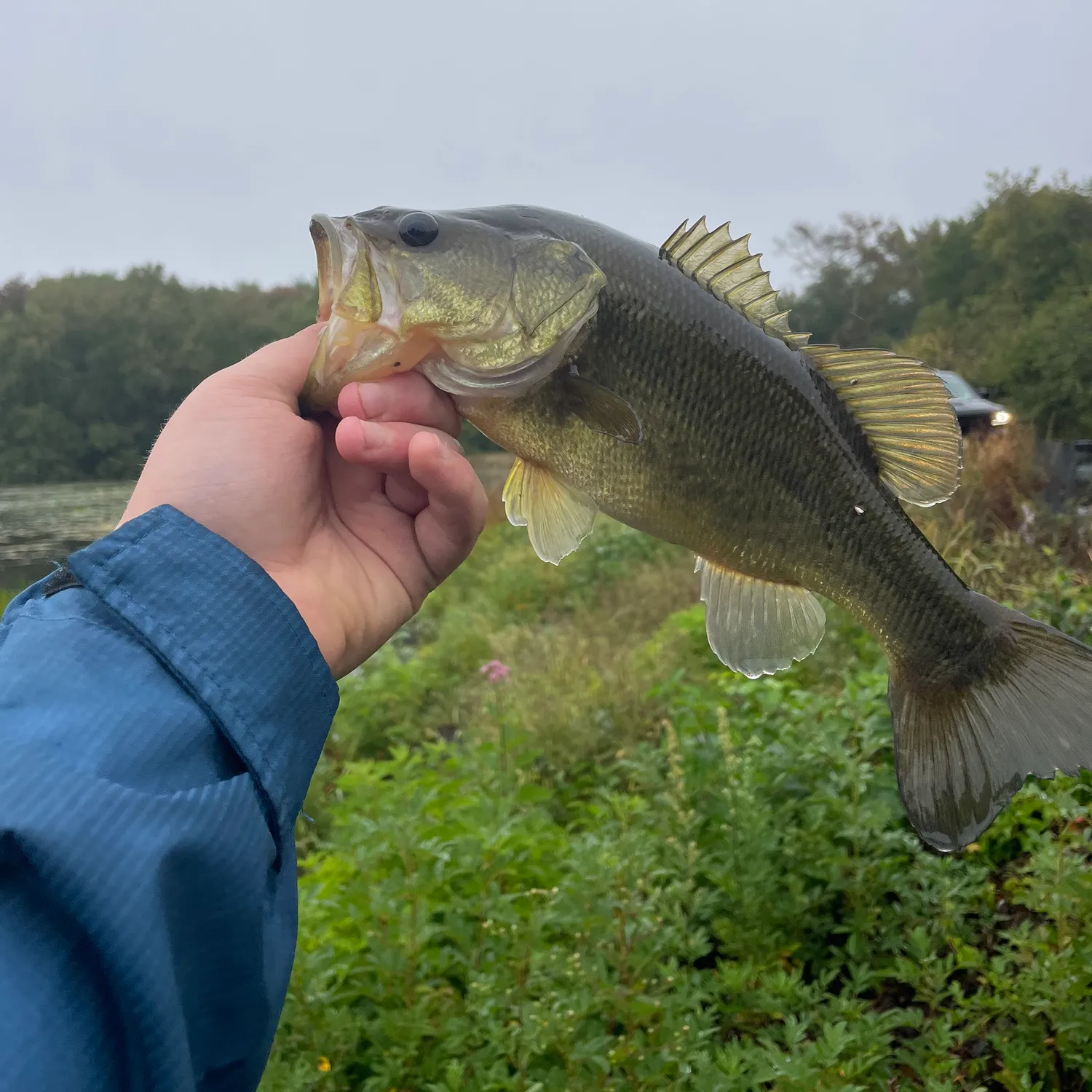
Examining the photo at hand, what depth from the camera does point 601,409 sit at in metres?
1.60

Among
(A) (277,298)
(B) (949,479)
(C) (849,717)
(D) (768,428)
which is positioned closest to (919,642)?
(B) (949,479)

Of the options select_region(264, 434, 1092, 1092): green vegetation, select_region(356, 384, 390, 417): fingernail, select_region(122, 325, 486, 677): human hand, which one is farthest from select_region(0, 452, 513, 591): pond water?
select_region(356, 384, 390, 417): fingernail

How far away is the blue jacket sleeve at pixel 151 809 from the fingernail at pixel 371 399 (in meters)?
0.41

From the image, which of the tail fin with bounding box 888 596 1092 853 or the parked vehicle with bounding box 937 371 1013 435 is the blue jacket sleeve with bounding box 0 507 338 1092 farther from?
the parked vehicle with bounding box 937 371 1013 435

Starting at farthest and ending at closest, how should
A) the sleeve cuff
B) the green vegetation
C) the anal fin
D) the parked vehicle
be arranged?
1. the parked vehicle
2. the green vegetation
3. the anal fin
4. the sleeve cuff

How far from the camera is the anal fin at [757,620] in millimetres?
1711

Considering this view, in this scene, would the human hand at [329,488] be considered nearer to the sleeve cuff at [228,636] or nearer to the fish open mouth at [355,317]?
the fish open mouth at [355,317]

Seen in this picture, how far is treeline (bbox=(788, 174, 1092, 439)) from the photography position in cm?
1064

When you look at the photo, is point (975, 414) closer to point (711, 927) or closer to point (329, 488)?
point (711, 927)

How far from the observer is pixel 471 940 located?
2404 mm

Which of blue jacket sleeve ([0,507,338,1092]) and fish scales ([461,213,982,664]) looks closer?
blue jacket sleeve ([0,507,338,1092])

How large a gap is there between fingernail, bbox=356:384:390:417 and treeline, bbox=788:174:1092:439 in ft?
29.7

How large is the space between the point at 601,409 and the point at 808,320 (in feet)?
43.7

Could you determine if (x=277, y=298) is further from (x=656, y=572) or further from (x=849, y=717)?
(x=849, y=717)
